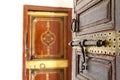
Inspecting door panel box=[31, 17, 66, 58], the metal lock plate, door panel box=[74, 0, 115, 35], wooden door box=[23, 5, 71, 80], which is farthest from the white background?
the metal lock plate

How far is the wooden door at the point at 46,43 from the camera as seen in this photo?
8.21 feet

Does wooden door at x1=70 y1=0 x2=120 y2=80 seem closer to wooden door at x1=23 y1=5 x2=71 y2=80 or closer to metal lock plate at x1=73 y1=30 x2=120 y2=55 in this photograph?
metal lock plate at x1=73 y1=30 x2=120 y2=55

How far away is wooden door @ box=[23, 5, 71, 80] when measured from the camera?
2.50 meters

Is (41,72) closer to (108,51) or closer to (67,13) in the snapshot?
(67,13)

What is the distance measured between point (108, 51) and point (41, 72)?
6.68 ft

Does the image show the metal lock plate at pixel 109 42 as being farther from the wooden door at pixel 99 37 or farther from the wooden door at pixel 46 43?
the wooden door at pixel 46 43

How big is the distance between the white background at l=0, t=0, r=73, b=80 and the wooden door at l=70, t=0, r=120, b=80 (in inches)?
59.8
